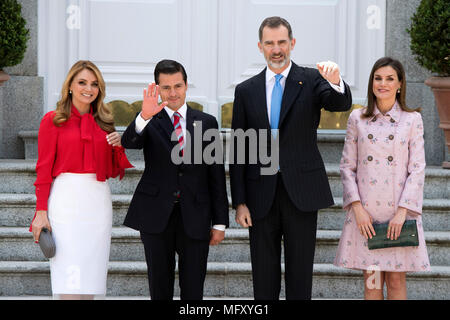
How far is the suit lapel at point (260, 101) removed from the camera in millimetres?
3467

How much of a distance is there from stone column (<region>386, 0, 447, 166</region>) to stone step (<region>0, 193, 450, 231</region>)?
90 centimetres

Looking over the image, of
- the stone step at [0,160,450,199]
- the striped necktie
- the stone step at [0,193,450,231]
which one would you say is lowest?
the stone step at [0,193,450,231]

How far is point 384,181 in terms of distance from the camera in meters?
3.59

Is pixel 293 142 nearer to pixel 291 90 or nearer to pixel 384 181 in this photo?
pixel 291 90

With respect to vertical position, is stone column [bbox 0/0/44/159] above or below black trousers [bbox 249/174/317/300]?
above

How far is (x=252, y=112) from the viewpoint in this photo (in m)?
3.50

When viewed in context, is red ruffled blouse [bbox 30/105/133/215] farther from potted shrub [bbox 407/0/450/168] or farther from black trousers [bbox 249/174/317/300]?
potted shrub [bbox 407/0/450/168]

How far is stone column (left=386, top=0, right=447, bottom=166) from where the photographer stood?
5.70m

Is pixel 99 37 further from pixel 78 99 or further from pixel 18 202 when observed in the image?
pixel 78 99

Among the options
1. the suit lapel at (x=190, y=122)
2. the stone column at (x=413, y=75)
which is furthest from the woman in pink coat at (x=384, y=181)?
the stone column at (x=413, y=75)

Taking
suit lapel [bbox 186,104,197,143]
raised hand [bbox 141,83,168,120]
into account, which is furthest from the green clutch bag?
raised hand [bbox 141,83,168,120]

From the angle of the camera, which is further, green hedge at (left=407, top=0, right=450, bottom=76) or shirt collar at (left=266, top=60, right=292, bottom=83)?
green hedge at (left=407, top=0, right=450, bottom=76)

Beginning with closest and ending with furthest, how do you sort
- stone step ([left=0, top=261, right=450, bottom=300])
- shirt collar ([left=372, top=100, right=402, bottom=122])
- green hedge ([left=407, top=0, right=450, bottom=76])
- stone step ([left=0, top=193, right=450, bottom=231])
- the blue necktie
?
1. the blue necktie
2. shirt collar ([left=372, top=100, right=402, bottom=122])
3. stone step ([left=0, top=261, right=450, bottom=300])
4. stone step ([left=0, top=193, right=450, bottom=231])
5. green hedge ([left=407, top=0, right=450, bottom=76])
